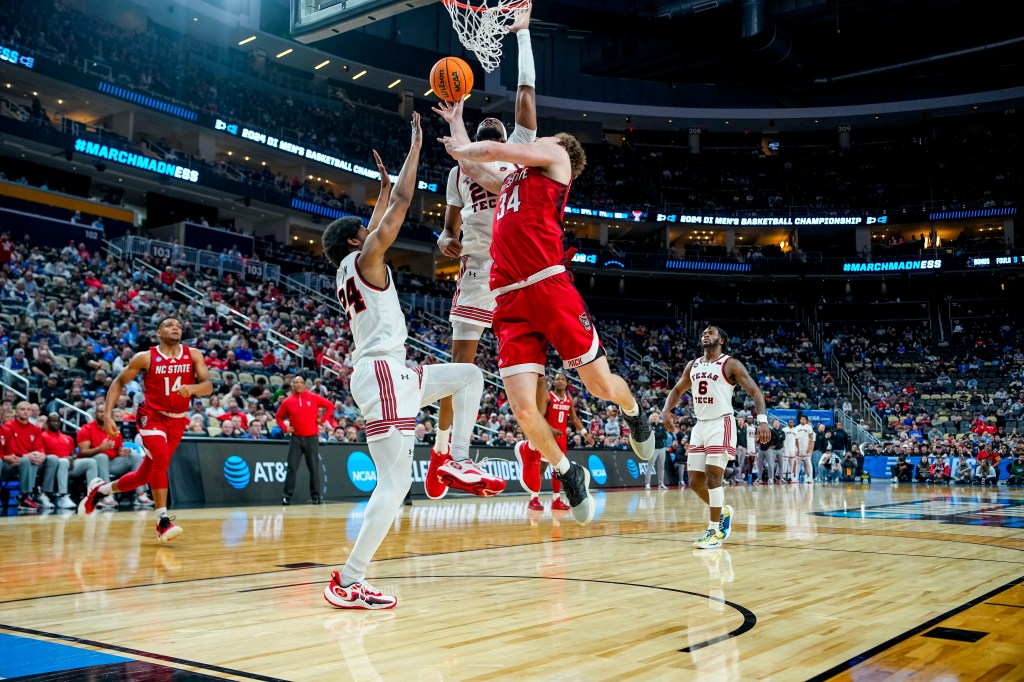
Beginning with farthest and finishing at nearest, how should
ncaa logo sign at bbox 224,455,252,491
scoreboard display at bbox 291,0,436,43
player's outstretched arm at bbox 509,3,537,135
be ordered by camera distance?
ncaa logo sign at bbox 224,455,252,491 → scoreboard display at bbox 291,0,436,43 → player's outstretched arm at bbox 509,3,537,135

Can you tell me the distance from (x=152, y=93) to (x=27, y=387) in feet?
70.6

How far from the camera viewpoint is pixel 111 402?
797 cm

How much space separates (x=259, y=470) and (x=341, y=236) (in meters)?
9.79

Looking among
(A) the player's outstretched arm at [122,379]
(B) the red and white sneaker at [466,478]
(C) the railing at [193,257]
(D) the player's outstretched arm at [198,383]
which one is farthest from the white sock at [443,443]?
(C) the railing at [193,257]

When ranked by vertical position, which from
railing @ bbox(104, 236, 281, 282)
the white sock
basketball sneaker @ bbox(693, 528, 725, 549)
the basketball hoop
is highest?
railing @ bbox(104, 236, 281, 282)

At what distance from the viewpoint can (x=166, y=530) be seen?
756 cm

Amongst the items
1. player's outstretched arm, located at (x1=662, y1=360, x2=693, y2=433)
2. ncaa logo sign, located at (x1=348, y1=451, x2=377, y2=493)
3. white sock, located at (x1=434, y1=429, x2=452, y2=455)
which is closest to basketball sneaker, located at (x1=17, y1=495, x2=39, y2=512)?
ncaa logo sign, located at (x1=348, y1=451, x2=377, y2=493)

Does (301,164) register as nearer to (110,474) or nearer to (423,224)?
(423,224)

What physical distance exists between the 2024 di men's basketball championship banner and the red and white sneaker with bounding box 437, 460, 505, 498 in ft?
18.8

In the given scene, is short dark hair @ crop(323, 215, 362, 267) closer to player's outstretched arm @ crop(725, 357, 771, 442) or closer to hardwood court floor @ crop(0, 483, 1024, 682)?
hardwood court floor @ crop(0, 483, 1024, 682)

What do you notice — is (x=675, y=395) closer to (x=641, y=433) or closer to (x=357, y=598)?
(x=641, y=433)

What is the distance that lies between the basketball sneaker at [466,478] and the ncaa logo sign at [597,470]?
47.3ft

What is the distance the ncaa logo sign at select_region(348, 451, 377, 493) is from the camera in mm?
15500

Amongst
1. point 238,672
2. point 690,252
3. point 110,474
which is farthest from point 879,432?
point 238,672
